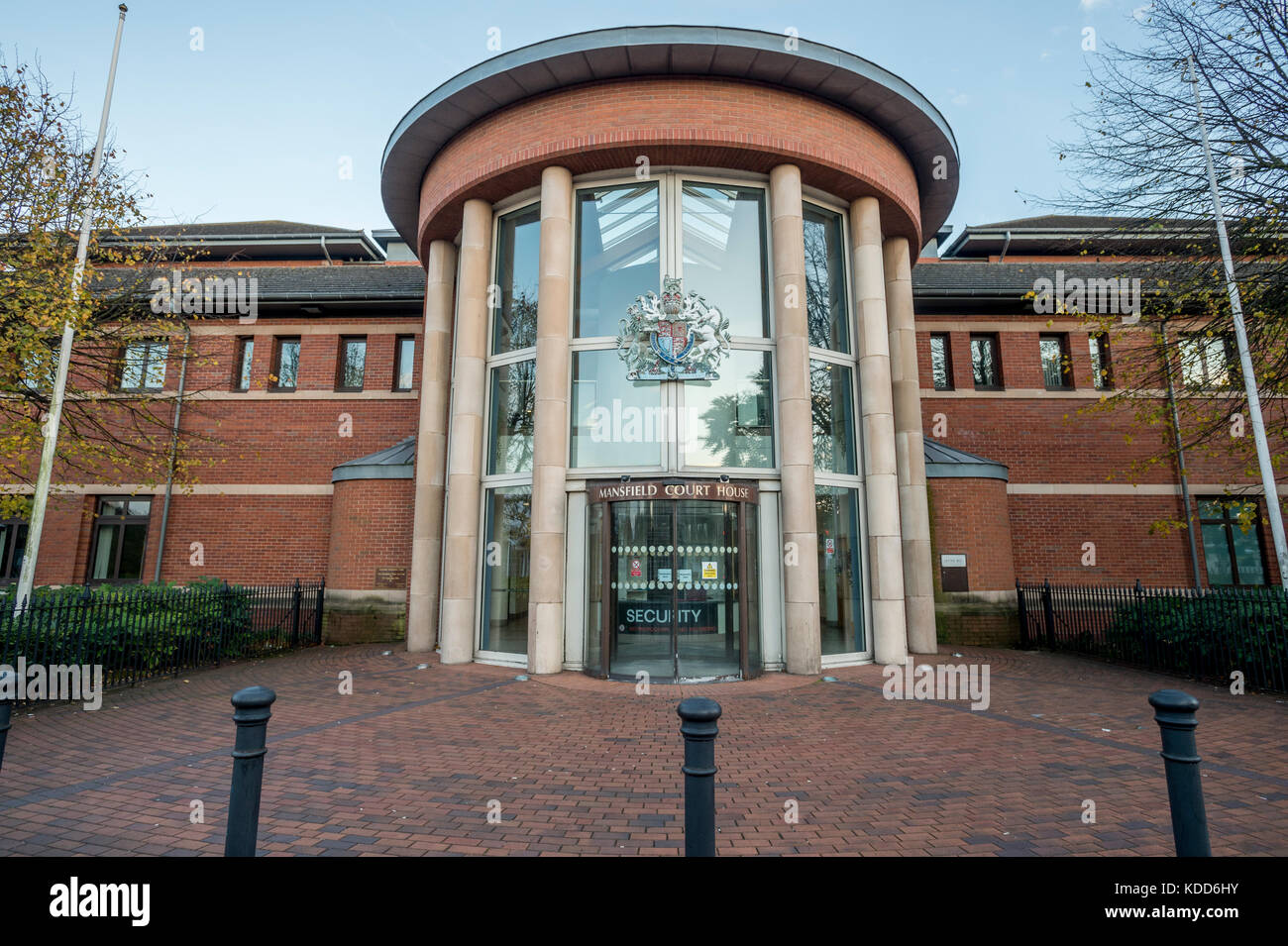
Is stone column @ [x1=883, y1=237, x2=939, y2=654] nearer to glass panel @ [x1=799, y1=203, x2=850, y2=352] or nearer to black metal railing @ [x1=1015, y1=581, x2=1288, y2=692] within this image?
glass panel @ [x1=799, y1=203, x2=850, y2=352]

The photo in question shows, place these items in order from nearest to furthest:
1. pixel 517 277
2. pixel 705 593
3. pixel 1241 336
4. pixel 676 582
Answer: pixel 676 582 < pixel 705 593 < pixel 1241 336 < pixel 517 277

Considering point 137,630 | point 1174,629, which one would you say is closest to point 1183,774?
point 1174,629

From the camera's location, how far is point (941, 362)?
17875 millimetres

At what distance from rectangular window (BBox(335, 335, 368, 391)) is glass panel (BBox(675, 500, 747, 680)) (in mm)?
12289

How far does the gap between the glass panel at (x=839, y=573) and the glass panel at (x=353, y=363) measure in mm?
13283

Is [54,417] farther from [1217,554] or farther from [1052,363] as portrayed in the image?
[1217,554]

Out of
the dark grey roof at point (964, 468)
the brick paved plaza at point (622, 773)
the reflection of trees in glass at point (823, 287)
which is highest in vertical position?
the reflection of trees in glass at point (823, 287)

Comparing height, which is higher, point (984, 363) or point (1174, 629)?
point (984, 363)

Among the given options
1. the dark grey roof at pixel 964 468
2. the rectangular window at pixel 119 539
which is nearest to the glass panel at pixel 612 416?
the dark grey roof at pixel 964 468

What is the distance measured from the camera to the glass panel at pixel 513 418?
11.4 meters

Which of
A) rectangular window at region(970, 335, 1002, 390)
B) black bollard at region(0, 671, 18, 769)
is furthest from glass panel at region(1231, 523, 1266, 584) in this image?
black bollard at region(0, 671, 18, 769)

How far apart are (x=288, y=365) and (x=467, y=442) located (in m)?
9.95

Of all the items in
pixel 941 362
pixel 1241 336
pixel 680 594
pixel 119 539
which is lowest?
pixel 680 594

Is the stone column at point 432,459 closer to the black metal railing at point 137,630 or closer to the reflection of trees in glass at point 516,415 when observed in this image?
the reflection of trees in glass at point 516,415
